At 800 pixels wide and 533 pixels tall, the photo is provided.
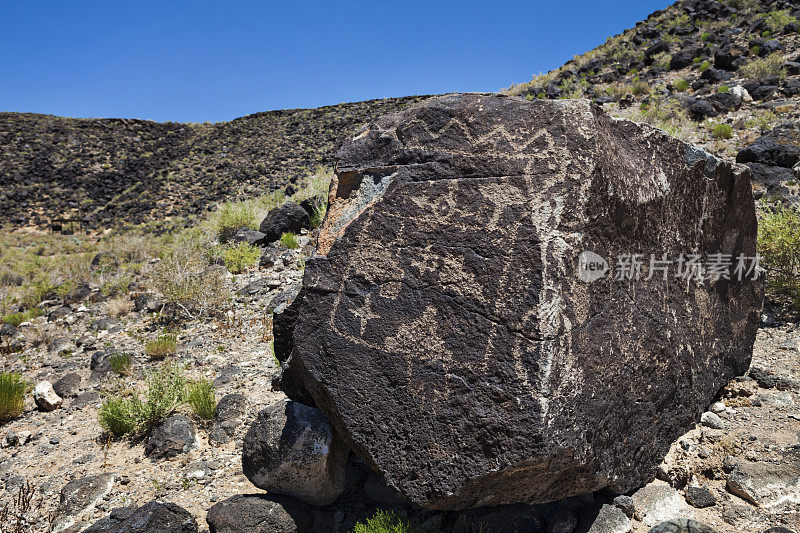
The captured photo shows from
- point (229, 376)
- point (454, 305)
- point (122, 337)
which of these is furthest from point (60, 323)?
point (454, 305)

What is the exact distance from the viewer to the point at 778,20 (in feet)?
49.3

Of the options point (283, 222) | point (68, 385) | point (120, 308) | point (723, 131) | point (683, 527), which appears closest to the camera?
point (683, 527)

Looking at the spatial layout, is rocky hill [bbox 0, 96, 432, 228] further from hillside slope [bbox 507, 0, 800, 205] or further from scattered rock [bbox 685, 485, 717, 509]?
scattered rock [bbox 685, 485, 717, 509]

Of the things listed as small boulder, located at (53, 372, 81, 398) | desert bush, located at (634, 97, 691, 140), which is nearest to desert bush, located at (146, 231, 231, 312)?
small boulder, located at (53, 372, 81, 398)

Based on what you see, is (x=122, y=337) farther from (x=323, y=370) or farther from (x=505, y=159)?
(x=505, y=159)

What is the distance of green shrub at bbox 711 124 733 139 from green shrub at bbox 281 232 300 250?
27.7 feet

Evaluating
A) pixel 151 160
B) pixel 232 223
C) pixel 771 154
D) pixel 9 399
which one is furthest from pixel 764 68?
pixel 151 160

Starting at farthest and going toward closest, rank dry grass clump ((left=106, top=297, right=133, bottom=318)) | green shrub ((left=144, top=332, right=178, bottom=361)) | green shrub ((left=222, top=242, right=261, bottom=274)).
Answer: green shrub ((left=222, top=242, right=261, bottom=274)) → dry grass clump ((left=106, top=297, right=133, bottom=318)) → green shrub ((left=144, top=332, right=178, bottom=361))

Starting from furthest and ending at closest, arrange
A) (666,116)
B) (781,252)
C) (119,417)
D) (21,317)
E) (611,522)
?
(666,116)
(21,317)
(781,252)
(119,417)
(611,522)

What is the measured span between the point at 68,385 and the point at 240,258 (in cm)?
349

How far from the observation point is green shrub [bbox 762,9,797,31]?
14805 mm

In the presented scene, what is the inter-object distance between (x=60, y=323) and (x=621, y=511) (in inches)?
337

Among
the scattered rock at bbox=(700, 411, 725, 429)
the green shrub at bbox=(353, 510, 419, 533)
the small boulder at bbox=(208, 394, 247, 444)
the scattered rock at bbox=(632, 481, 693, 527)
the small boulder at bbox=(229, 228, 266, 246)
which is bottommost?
the small boulder at bbox=(208, 394, 247, 444)

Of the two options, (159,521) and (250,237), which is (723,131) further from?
(159,521)
